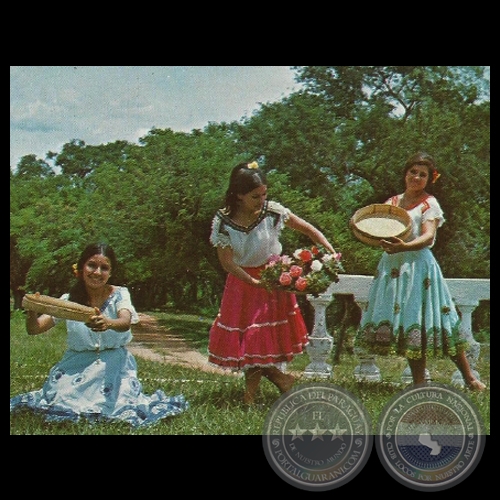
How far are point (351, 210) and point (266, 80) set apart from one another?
0.98m

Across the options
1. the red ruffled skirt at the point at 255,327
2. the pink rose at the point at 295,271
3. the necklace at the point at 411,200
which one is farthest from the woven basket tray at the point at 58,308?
the necklace at the point at 411,200

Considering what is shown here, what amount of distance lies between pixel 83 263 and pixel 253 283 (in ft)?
3.56

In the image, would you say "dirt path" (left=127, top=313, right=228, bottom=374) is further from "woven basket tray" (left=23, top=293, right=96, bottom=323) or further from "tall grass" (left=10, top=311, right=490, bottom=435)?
"woven basket tray" (left=23, top=293, right=96, bottom=323)

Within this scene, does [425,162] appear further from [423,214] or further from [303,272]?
[303,272]

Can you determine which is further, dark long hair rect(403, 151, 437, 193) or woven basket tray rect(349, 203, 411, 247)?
dark long hair rect(403, 151, 437, 193)

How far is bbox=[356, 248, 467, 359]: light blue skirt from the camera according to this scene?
6.91m

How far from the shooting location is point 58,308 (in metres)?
6.80

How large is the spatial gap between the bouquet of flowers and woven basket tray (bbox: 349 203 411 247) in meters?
0.23

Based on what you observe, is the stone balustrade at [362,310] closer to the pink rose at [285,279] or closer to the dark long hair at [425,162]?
the pink rose at [285,279]

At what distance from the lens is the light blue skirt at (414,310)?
691cm

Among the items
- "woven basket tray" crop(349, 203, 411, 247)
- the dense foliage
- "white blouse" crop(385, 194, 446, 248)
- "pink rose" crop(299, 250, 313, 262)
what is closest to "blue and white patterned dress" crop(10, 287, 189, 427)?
the dense foliage

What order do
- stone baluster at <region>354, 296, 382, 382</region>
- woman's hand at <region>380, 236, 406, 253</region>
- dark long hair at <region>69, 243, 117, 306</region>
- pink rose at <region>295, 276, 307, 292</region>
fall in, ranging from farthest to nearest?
stone baluster at <region>354, 296, 382, 382</region> → dark long hair at <region>69, 243, 117, 306</region> → woman's hand at <region>380, 236, 406, 253</region> → pink rose at <region>295, 276, 307, 292</region>

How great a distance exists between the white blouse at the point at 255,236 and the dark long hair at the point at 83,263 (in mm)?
671

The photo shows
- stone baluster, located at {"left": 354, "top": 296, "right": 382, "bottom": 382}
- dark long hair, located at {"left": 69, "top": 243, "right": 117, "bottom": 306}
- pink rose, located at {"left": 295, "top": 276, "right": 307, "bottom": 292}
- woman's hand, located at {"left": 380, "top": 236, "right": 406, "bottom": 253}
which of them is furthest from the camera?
stone baluster, located at {"left": 354, "top": 296, "right": 382, "bottom": 382}
